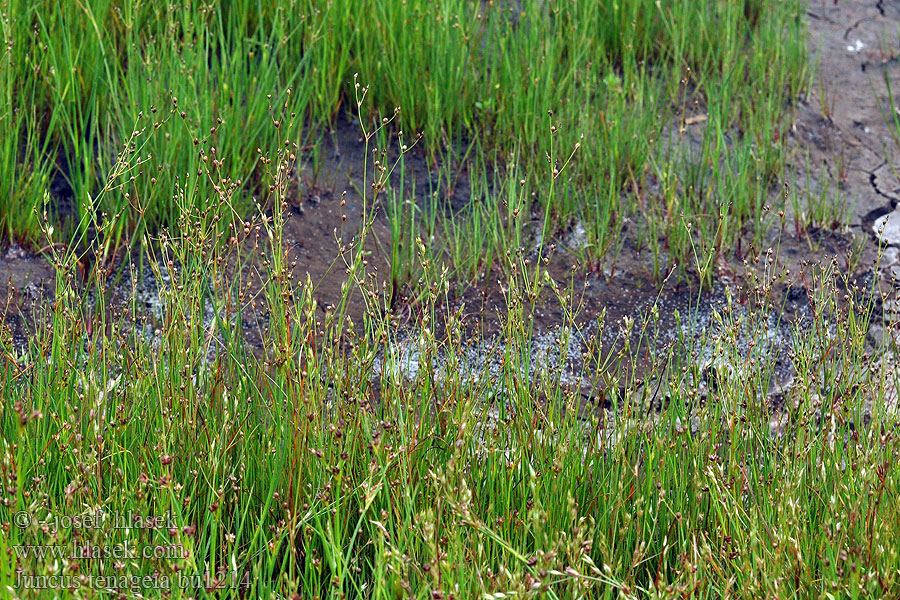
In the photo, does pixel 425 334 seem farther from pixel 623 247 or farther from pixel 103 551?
pixel 623 247

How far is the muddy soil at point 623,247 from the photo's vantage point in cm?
339

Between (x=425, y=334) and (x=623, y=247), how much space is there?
1890 mm

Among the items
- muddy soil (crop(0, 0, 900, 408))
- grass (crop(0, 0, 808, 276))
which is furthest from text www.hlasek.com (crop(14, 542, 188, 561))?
grass (crop(0, 0, 808, 276))

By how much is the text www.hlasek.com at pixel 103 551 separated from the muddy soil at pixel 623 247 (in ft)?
3.69

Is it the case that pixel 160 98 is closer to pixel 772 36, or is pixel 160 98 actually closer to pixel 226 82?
pixel 226 82

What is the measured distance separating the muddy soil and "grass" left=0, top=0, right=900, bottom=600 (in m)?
0.06

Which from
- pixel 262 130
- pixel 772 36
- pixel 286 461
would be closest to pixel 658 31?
pixel 772 36

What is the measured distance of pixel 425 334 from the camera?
2219mm

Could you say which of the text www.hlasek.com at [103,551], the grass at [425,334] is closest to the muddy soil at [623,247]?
the grass at [425,334]

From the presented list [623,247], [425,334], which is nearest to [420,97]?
[623,247]

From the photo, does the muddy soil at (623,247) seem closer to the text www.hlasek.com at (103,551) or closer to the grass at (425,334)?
the grass at (425,334)

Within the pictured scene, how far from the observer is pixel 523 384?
2438 mm

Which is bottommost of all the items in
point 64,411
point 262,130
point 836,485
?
point 836,485

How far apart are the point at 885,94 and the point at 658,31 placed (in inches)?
51.6
